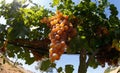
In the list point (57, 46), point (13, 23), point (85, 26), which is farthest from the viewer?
point (85, 26)

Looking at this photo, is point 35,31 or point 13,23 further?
point 35,31

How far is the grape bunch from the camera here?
5969 millimetres

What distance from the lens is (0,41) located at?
23.4 ft

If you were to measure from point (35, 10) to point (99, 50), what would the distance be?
1.55 m

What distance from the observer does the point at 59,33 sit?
6.16 metres

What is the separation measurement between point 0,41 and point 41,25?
877 millimetres

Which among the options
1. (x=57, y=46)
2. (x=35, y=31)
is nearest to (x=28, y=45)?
(x=35, y=31)

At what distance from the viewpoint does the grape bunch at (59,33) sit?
19.6 ft

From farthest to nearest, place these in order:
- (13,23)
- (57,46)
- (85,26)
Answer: (85,26)
(13,23)
(57,46)

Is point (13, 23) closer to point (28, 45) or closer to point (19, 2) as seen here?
point (19, 2)

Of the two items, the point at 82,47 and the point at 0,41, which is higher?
the point at 0,41

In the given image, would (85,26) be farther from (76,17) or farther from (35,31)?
(35,31)

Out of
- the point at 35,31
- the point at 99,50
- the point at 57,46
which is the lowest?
the point at 57,46

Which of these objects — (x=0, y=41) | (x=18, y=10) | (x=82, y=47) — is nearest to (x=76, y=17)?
(x=82, y=47)
